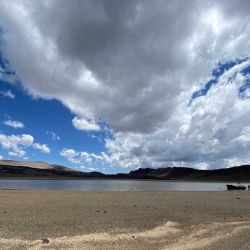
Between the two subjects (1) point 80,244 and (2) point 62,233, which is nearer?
(1) point 80,244

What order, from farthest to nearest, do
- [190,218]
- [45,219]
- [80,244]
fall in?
[190,218] < [45,219] < [80,244]

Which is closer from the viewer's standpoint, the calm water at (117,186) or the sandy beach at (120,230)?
the sandy beach at (120,230)

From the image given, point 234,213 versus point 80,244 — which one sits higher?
point 234,213

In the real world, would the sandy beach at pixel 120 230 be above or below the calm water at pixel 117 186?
below

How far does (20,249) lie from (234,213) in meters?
15.5

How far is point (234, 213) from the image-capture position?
22.9 metres

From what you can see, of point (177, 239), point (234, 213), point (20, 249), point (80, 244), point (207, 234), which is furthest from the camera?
point (234, 213)

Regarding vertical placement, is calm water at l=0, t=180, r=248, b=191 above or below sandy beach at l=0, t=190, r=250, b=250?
above

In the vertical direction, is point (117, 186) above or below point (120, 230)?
above

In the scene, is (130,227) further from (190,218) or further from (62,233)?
(190,218)

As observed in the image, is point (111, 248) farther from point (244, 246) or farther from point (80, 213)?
point (80, 213)

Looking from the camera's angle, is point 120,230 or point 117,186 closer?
point 120,230

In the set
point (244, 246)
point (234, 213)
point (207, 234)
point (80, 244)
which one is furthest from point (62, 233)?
point (234, 213)

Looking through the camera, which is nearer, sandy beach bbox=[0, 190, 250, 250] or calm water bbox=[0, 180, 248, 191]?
sandy beach bbox=[0, 190, 250, 250]
